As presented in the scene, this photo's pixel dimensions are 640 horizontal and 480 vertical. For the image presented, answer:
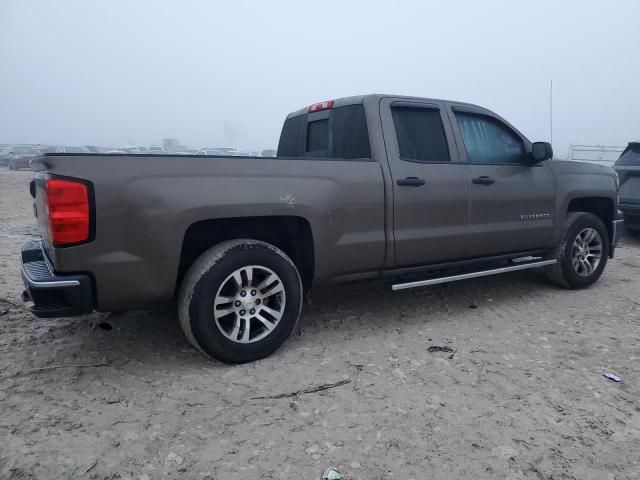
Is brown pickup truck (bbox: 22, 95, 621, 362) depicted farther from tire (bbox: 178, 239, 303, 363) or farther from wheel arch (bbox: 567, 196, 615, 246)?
A: wheel arch (bbox: 567, 196, 615, 246)

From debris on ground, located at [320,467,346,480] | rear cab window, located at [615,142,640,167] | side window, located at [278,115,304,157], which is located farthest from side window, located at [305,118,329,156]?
rear cab window, located at [615,142,640,167]

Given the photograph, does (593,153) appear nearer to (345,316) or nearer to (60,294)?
(345,316)

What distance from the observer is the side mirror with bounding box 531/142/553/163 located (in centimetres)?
432

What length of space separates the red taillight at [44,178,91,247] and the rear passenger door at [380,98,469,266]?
6.86 ft

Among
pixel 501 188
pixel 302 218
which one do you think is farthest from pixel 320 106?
pixel 501 188

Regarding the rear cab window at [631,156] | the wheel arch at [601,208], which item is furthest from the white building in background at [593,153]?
the wheel arch at [601,208]

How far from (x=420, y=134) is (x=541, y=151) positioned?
126cm

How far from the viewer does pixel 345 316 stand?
13.4 ft

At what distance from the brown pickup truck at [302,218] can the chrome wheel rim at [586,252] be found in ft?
0.07

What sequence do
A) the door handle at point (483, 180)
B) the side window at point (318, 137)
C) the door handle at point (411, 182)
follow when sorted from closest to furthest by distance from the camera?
1. the door handle at point (411, 182)
2. the door handle at point (483, 180)
3. the side window at point (318, 137)

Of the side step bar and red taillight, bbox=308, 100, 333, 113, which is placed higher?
red taillight, bbox=308, 100, 333, 113

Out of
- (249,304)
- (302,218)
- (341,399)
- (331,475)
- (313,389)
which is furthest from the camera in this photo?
(302,218)

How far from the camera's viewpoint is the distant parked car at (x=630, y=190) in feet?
24.4

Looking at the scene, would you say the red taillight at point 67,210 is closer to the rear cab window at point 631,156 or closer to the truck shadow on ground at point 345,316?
the truck shadow on ground at point 345,316
